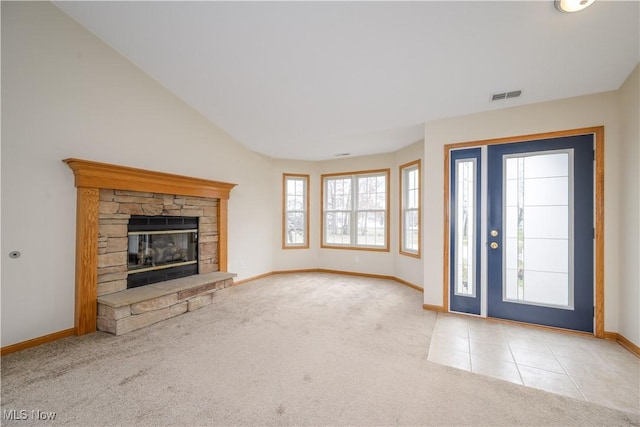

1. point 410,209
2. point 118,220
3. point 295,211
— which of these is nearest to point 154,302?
point 118,220

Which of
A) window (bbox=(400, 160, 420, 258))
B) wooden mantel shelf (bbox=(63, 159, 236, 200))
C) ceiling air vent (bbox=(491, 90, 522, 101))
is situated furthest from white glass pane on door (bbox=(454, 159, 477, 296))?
wooden mantel shelf (bbox=(63, 159, 236, 200))

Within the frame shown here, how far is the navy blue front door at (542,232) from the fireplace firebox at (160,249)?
420 cm

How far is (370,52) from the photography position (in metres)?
2.69

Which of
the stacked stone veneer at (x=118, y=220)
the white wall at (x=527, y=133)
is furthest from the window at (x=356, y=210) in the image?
the stacked stone veneer at (x=118, y=220)

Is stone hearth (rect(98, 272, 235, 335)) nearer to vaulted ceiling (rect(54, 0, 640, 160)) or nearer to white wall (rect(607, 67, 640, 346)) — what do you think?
vaulted ceiling (rect(54, 0, 640, 160))

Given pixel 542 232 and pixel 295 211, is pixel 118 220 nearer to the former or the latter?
pixel 295 211

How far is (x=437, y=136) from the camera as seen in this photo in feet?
12.1

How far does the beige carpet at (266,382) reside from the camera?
67.3 inches

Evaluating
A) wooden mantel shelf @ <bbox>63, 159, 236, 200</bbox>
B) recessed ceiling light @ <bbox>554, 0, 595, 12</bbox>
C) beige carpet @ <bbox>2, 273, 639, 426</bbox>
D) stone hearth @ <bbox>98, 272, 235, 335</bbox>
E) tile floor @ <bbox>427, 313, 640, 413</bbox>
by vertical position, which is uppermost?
recessed ceiling light @ <bbox>554, 0, 595, 12</bbox>

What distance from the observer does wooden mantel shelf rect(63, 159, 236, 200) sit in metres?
2.87

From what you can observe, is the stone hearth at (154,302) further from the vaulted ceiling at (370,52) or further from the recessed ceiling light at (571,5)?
the recessed ceiling light at (571,5)

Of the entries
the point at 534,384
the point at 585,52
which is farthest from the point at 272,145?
the point at 534,384

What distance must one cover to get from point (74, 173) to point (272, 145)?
2896 millimetres

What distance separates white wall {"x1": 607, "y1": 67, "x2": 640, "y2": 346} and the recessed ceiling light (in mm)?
1116
